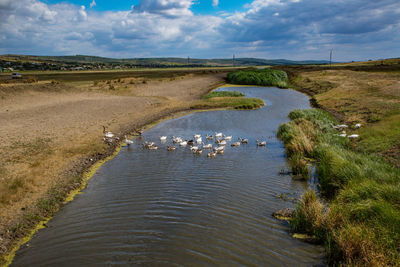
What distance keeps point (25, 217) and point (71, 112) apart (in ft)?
61.5

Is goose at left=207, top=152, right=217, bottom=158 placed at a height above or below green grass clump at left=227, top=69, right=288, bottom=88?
below

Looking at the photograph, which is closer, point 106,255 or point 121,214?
point 106,255

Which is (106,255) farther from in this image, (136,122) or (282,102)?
(282,102)

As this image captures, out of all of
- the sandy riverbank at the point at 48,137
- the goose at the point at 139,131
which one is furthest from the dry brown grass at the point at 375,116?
the goose at the point at 139,131

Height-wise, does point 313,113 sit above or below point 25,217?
above

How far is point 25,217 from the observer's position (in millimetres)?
9000

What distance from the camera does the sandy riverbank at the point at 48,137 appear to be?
382 inches

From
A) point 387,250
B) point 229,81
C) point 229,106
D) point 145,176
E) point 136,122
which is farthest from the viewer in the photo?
point 229,81

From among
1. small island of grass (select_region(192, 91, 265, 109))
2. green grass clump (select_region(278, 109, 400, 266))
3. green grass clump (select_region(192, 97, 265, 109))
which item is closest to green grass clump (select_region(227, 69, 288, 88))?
small island of grass (select_region(192, 91, 265, 109))

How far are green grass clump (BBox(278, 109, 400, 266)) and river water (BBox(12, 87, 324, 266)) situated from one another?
2.08 feet

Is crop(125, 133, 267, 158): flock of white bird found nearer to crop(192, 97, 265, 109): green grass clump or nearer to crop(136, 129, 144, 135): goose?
crop(136, 129, 144, 135): goose

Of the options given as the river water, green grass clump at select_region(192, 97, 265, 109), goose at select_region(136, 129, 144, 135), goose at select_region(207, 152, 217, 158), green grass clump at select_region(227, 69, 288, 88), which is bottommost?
the river water

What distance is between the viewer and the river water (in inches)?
295

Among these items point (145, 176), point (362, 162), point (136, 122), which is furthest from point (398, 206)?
point (136, 122)
